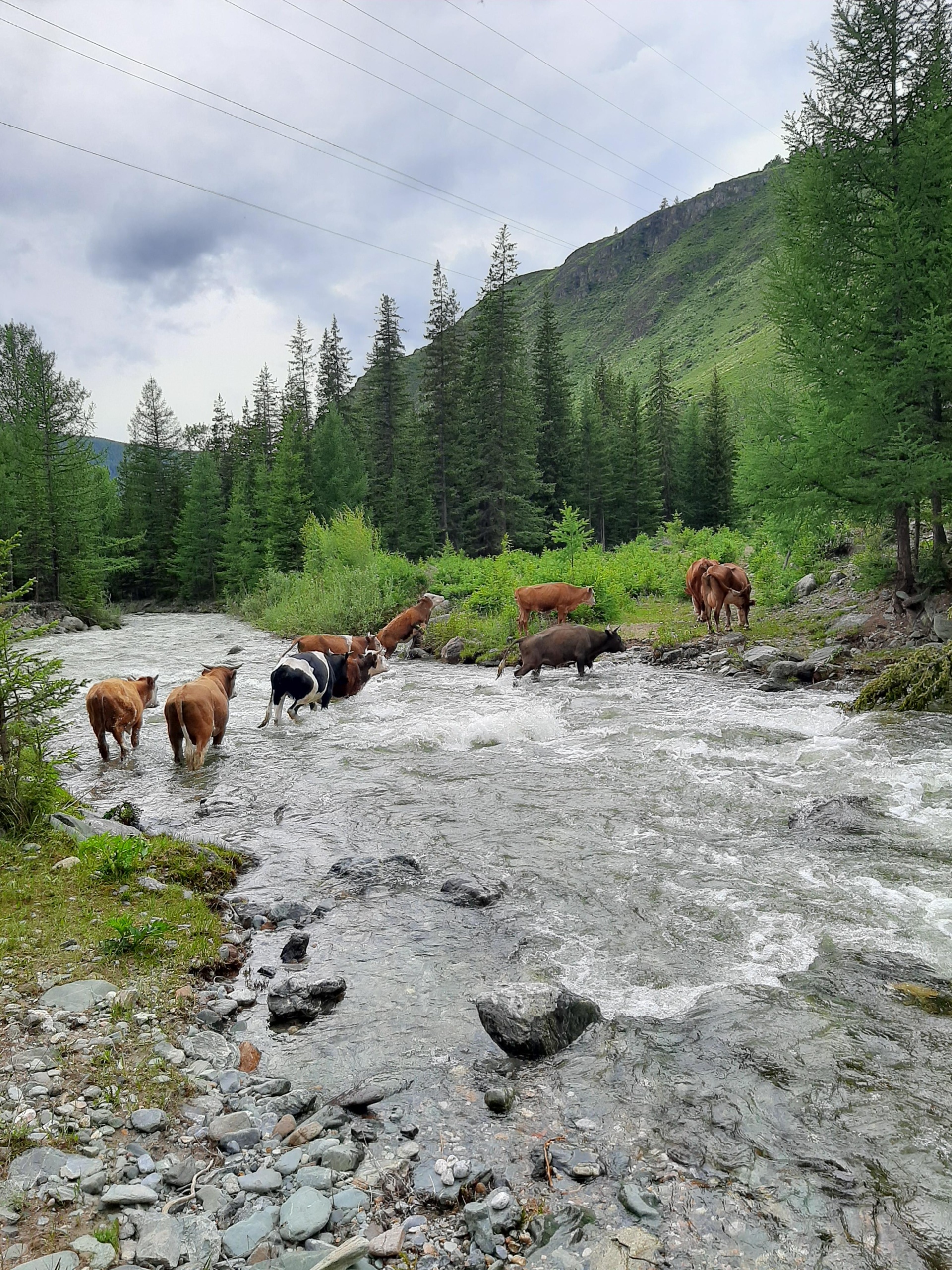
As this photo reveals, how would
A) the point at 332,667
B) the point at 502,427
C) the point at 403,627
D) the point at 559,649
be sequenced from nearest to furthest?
the point at 332,667
the point at 559,649
the point at 403,627
the point at 502,427

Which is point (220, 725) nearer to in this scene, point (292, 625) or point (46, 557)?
point (292, 625)

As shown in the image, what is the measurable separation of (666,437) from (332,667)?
6561 centimetres

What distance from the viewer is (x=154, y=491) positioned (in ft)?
211

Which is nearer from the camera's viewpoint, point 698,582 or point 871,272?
point 871,272

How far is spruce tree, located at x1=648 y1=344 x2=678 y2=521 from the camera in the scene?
2825 inches

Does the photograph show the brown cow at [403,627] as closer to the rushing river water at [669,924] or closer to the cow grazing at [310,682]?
the cow grazing at [310,682]

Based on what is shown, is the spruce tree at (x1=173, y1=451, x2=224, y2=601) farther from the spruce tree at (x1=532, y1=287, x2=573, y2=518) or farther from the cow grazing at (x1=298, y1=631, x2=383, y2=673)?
the cow grazing at (x1=298, y1=631, x2=383, y2=673)

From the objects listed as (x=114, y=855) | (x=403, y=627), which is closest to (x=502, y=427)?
(x=403, y=627)

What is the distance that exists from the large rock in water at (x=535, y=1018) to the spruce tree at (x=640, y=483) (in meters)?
60.4

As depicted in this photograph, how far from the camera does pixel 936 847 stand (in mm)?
6434

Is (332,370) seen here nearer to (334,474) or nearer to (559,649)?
(334,474)

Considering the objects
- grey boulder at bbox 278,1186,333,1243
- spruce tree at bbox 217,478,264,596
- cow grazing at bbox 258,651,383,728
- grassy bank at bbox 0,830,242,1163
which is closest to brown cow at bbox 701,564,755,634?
cow grazing at bbox 258,651,383,728

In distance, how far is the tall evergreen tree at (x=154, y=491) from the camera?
62406 mm

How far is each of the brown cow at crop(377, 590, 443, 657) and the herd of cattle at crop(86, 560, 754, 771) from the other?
0.08 ft
